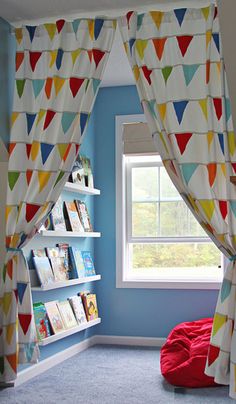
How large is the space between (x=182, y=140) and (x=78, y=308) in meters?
2.08

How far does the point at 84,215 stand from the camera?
534cm

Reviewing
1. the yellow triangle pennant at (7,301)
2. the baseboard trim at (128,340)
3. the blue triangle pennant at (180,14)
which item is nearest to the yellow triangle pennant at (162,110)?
the blue triangle pennant at (180,14)

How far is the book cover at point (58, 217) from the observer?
15.1 feet

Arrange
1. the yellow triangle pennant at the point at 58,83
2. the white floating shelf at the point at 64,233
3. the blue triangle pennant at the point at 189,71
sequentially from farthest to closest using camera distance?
the white floating shelf at the point at 64,233
the yellow triangle pennant at the point at 58,83
the blue triangle pennant at the point at 189,71

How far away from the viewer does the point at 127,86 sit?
18.7ft

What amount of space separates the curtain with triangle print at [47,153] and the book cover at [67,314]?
85cm

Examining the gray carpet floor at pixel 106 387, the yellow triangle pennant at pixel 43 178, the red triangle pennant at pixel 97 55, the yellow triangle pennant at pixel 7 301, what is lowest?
the gray carpet floor at pixel 106 387

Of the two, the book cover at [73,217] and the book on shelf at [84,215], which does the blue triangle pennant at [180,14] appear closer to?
the book cover at [73,217]

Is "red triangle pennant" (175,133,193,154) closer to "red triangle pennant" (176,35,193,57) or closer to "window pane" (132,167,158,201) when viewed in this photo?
"red triangle pennant" (176,35,193,57)

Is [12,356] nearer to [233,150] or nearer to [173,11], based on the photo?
[233,150]

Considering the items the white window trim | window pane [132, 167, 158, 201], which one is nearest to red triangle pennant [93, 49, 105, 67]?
the white window trim

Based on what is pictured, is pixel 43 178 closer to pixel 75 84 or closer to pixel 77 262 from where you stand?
pixel 75 84

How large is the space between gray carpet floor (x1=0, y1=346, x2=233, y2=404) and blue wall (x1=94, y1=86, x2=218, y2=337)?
0.63 meters

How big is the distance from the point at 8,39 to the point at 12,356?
7.08 feet
